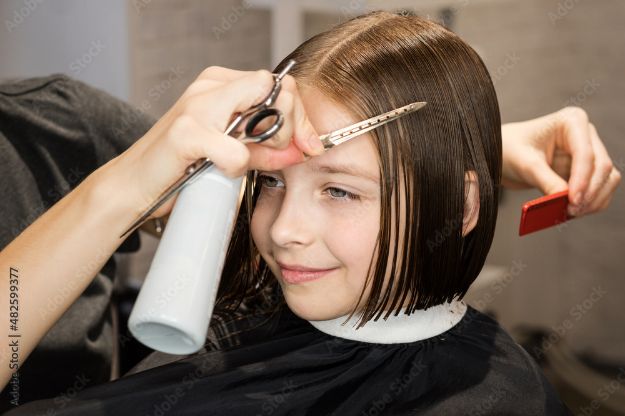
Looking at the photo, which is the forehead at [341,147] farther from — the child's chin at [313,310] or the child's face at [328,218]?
the child's chin at [313,310]

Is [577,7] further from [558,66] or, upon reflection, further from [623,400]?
[623,400]

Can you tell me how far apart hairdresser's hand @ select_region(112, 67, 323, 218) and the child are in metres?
0.09

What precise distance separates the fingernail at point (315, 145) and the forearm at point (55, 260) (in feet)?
0.74

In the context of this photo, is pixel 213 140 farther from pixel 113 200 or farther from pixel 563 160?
pixel 563 160

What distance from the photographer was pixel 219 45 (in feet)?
9.63

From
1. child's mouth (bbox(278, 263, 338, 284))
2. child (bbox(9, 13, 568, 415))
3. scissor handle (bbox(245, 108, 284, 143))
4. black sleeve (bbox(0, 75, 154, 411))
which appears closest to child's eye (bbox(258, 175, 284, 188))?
child (bbox(9, 13, 568, 415))

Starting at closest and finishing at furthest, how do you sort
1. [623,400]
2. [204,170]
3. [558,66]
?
[204,170] < [623,400] < [558,66]

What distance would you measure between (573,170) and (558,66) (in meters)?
1.51

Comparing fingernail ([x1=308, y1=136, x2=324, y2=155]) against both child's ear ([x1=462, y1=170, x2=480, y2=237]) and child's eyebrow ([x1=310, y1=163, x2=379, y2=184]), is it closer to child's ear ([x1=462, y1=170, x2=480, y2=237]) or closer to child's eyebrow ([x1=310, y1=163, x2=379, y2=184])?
child's eyebrow ([x1=310, y1=163, x2=379, y2=184])

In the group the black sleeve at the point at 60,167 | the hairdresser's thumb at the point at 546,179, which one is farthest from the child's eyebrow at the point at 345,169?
the black sleeve at the point at 60,167

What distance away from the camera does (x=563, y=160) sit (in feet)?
4.28

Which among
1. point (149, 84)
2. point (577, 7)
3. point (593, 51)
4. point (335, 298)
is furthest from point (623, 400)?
point (149, 84)

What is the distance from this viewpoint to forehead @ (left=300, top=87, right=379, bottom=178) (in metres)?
0.93

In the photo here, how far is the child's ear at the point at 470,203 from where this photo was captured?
100 cm
